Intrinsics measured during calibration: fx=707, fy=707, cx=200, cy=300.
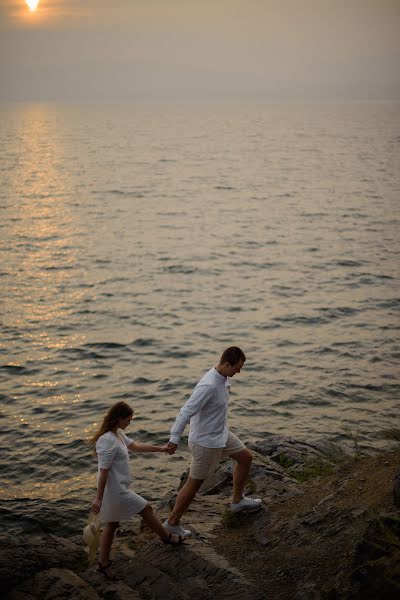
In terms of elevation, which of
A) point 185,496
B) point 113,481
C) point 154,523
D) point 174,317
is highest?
point 174,317

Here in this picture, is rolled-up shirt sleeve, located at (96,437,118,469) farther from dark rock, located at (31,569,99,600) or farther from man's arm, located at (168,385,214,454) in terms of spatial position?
dark rock, located at (31,569,99,600)

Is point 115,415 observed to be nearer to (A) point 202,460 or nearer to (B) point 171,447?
(B) point 171,447

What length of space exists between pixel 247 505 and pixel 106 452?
7.78ft

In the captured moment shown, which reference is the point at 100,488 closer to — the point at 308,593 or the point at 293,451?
the point at 308,593

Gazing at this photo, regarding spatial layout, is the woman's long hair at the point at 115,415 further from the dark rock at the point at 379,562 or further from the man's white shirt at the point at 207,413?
the dark rock at the point at 379,562

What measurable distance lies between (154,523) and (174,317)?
55.6 ft

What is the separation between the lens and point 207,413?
26.6 feet

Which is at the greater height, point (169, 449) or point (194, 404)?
point (194, 404)

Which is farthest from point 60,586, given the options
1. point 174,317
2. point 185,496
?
point 174,317

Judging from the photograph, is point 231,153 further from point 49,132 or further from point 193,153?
point 49,132

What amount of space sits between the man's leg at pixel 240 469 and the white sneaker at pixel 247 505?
62 mm

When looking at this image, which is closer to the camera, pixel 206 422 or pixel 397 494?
pixel 397 494

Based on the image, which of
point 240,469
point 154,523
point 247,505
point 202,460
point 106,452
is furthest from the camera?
point 247,505

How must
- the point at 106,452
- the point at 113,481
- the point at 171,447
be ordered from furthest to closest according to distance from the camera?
the point at 171,447 < the point at 113,481 < the point at 106,452
